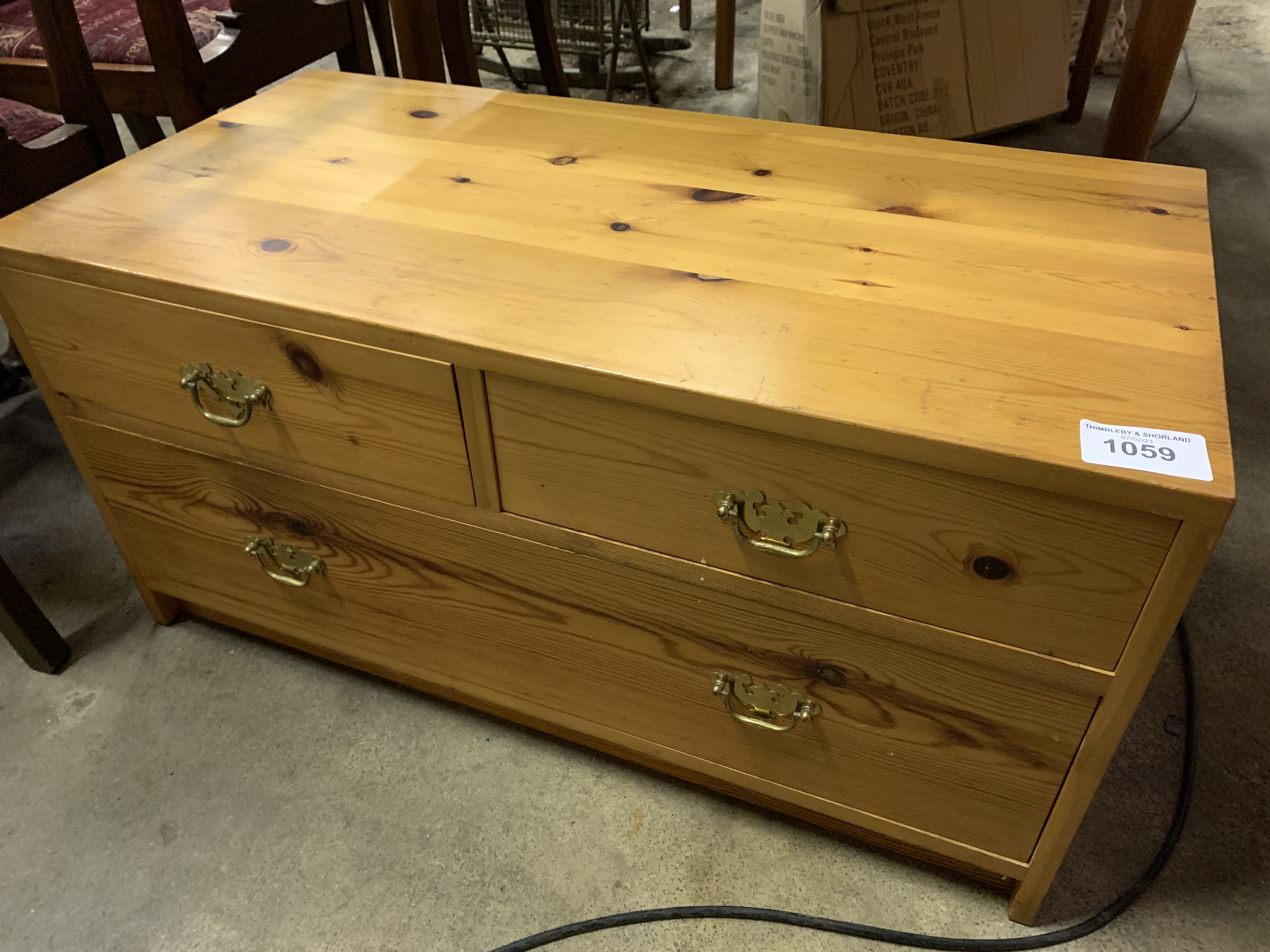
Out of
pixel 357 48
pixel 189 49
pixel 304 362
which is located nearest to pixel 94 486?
pixel 304 362

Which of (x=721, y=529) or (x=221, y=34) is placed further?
(x=221, y=34)

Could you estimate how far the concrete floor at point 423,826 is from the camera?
32.7 inches

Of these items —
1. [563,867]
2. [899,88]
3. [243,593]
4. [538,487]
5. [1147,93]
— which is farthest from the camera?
[899,88]

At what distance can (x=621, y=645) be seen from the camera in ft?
2.67

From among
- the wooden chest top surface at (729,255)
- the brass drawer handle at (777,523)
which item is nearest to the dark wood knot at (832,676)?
the brass drawer handle at (777,523)

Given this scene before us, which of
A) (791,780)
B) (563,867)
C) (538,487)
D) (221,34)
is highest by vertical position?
(221,34)

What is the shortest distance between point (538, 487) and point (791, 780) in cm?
37

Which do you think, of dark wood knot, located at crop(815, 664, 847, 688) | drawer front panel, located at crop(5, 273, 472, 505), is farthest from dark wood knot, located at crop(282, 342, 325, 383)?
dark wood knot, located at crop(815, 664, 847, 688)

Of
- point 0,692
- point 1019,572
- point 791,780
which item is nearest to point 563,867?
point 791,780

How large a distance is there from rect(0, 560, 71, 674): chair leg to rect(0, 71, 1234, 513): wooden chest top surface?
436mm

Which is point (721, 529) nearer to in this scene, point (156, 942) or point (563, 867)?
point (563, 867)

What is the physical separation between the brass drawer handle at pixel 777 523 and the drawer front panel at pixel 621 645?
0.05m

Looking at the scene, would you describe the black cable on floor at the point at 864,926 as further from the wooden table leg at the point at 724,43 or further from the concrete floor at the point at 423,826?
the wooden table leg at the point at 724,43

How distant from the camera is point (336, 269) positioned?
2.43ft
